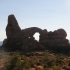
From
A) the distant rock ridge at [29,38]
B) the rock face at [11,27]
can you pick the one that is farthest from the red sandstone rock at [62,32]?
the rock face at [11,27]

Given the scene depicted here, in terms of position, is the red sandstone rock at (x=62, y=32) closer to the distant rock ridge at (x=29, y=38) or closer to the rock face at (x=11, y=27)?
the distant rock ridge at (x=29, y=38)

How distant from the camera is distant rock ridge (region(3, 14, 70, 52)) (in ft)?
137

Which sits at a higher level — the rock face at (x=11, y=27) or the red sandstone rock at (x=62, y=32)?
the rock face at (x=11, y=27)

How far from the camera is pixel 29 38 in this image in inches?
1687

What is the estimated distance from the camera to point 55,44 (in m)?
41.7

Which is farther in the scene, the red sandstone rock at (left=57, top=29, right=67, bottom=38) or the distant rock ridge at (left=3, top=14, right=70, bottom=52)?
the red sandstone rock at (left=57, top=29, right=67, bottom=38)

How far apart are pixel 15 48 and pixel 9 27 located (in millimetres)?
5681

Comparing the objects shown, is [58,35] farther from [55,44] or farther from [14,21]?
[14,21]

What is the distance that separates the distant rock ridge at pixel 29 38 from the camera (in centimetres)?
4178

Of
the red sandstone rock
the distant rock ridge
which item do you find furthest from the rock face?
the red sandstone rock

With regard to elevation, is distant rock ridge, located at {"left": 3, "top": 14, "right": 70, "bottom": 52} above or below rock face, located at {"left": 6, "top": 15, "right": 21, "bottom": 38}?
below

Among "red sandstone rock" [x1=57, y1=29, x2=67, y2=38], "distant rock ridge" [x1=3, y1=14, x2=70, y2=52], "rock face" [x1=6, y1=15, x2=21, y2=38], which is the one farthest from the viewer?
"red sandstone rock" [x1=57, y1=29, x2=67, y2=38]

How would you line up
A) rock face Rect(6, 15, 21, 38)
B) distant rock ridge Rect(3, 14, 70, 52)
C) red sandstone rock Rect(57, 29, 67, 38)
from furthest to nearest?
red sandstone rock Rect(57, 29, 67, 38)
rock face Rect(6, 15, 21, 38)
distant rock ridge Rect(3, 14, 70, 52)

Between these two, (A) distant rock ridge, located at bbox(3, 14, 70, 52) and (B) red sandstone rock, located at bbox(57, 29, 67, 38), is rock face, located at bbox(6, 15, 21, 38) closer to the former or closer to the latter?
(A) distant rock ridge, located at bbox(3, 14, 70, 52)
